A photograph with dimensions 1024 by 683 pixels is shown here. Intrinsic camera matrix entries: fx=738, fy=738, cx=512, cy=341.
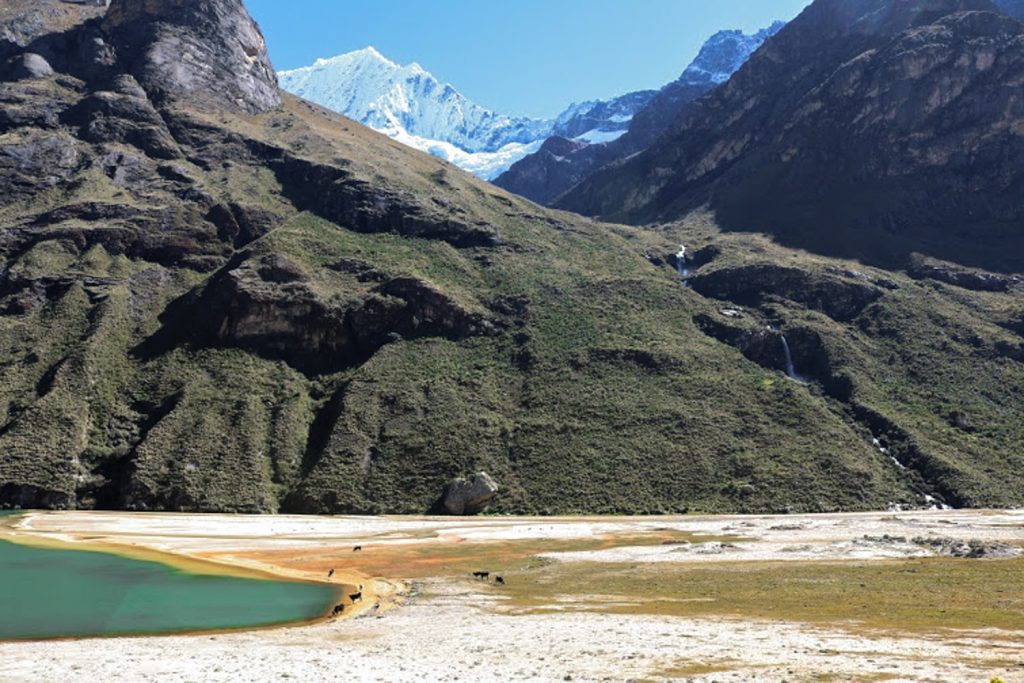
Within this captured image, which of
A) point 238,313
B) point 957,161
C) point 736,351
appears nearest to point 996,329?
point 736,351

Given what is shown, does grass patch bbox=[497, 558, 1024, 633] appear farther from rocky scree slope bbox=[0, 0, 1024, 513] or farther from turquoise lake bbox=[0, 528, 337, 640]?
rocky scree slope bbox=[0, 0, 1024, 513]

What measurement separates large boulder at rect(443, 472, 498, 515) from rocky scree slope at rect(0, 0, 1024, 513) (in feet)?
9.96

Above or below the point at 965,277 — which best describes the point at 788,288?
below

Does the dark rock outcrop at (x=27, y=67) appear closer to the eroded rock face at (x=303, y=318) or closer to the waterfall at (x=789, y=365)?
the eroded rock face at (x=303, y=318)

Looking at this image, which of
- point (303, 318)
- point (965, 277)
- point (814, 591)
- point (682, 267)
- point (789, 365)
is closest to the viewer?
point (814, 591)

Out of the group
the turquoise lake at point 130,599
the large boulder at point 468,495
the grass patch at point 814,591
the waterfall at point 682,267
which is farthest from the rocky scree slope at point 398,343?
the grass patch at point 814,591

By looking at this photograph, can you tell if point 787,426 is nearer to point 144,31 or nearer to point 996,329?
point 996,329

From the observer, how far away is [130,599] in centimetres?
3697

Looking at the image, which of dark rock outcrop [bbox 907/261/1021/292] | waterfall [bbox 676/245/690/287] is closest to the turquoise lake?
waterfall [bbox 676/245/690/287]

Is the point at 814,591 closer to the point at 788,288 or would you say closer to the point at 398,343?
the point at 398,343

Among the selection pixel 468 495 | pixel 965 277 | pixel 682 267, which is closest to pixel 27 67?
pixel 682 267

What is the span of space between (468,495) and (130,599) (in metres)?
52.2

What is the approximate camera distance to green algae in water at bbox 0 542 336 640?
3092cm

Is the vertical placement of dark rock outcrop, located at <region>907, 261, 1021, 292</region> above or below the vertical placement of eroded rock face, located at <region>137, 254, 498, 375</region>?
above
